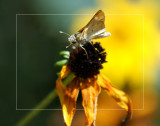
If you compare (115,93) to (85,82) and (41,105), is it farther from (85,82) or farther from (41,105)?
(41,105)

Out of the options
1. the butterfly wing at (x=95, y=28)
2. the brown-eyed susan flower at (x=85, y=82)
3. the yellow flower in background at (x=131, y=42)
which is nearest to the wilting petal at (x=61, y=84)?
the brown-eyed susan flower at (x=85, y=82)

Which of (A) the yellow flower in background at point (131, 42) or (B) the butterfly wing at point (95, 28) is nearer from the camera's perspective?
(B) the butterfly wing at point (95, 28)

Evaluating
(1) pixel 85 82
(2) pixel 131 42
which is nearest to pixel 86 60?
(1) pixel 85 82

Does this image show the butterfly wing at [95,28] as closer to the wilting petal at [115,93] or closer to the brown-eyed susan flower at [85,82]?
the brown-eyed susan flower at [85,82]

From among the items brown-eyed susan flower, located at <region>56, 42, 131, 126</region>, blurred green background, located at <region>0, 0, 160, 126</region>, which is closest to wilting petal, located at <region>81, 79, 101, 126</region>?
brown-eyed susan flower, located at <region>56, 42, 131, 126</region>

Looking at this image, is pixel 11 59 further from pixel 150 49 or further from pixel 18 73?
pixel 150 49

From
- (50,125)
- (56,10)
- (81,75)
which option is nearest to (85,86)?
(81,75)

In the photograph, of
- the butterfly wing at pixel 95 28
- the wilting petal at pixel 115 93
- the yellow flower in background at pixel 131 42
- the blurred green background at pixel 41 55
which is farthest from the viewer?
the yellow flower in background at pixel 131 42
